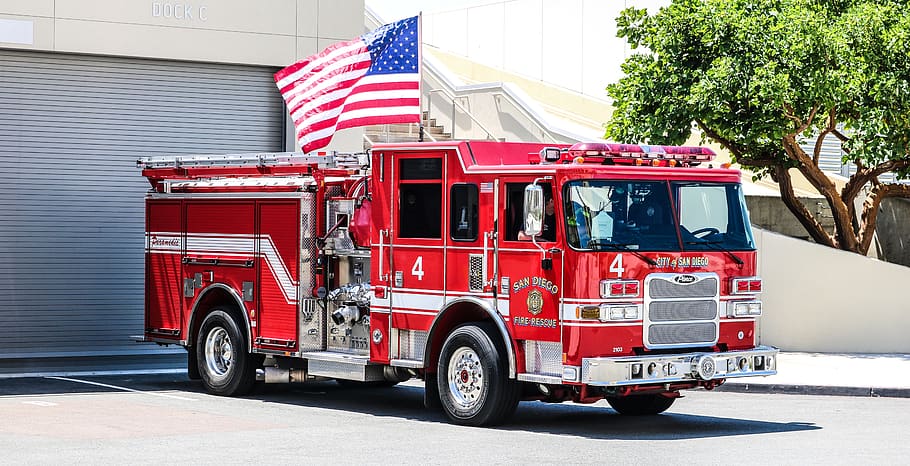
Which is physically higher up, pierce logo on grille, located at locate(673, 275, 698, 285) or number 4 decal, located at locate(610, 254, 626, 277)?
number 4 decal, located at locate(610, 254, 626, 277)

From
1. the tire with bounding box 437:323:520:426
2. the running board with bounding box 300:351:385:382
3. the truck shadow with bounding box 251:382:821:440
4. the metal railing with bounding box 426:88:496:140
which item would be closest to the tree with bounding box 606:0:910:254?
the metal railing with bounding box 426:88:496:140

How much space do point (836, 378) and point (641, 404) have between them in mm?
4073

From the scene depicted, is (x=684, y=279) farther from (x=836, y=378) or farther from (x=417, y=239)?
(x=836, y=378)

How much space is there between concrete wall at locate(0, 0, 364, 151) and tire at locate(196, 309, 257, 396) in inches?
202

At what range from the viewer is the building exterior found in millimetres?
19844

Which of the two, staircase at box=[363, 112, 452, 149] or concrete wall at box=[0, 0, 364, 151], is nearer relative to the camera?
concrete wall at box=[0, 0, 364, 151]

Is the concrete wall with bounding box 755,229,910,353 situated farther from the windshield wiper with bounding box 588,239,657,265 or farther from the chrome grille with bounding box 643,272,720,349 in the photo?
the windshield wiper with bounding box 588,239,657,265

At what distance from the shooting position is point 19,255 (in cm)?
1989

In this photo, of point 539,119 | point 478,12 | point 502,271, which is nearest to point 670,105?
point 539,119

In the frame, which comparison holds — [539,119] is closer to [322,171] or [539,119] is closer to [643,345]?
[322,171]

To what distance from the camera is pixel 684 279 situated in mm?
13844

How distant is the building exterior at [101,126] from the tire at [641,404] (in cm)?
823

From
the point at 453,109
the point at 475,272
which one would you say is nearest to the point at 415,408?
the point at 475,272

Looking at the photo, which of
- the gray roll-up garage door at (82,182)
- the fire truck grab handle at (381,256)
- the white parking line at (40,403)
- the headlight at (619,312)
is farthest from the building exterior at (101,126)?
the headlight at (619,312)
